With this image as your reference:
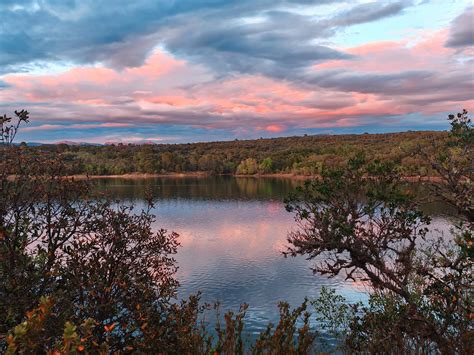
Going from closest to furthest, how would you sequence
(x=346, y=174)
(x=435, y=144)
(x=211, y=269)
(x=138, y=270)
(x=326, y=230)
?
(x=138, y=270) → (x=435, y=144) → (x=326, y=230) → (x=346, y=174) → (x=211, y=269)

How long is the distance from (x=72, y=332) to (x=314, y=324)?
2478cm

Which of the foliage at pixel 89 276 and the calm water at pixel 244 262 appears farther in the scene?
the calm water at pixel 244 262

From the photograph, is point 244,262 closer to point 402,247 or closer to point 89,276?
point 402,247

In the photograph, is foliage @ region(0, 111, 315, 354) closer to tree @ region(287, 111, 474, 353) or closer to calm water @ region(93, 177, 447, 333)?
calm water @ region(93, 177, 447, 333)

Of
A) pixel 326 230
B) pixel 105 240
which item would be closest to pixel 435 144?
pixel 326 230

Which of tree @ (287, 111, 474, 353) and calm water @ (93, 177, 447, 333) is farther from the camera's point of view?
calm water @ (93, 177, 447, 333)

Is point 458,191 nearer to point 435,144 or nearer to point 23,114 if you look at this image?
point 435,144

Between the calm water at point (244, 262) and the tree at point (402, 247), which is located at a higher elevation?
the tree at point (402, 247)

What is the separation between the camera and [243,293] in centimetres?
3238

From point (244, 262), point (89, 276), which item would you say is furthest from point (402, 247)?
point (244, 262)

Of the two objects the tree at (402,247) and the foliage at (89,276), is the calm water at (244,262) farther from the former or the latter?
the tree at (402,247)

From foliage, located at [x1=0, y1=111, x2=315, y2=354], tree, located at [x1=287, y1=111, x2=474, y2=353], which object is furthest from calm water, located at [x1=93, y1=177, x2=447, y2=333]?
tree, located at [x1=287, y1=111, x2=474, y2=353]

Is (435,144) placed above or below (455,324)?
above

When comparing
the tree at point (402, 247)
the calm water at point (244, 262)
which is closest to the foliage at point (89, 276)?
the calm water at point (244, 262)
